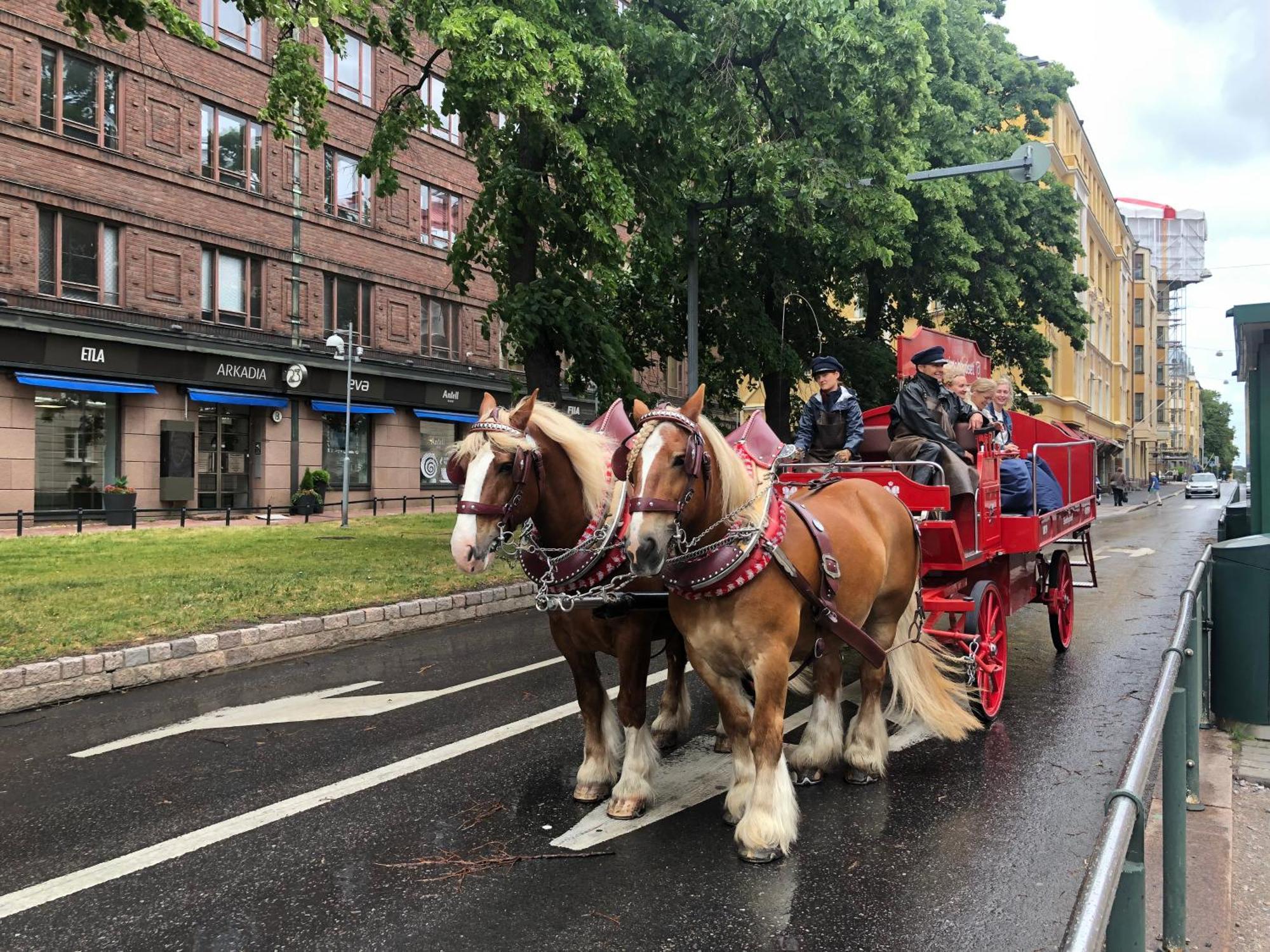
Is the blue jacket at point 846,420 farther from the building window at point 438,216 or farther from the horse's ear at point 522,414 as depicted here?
the building window at point 438,216

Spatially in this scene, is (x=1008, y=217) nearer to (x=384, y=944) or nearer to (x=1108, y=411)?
(x=384, y=944)

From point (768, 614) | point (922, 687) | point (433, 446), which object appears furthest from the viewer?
point (433, 446)

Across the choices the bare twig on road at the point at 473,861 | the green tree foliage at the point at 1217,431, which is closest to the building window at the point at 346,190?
the bare twig on road at the point at 473,861

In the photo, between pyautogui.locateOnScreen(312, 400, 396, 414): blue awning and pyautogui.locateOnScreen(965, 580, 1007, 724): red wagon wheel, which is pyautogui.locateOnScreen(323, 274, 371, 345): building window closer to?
pyautogui.locateOnScreen(312, 400, 396, 414): blue awning

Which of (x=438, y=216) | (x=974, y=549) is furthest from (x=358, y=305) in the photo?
(x=974, y=549)

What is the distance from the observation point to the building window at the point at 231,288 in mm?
23750

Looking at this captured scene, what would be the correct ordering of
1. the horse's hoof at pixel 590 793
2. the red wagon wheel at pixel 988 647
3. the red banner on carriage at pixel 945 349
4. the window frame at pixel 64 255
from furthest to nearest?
the window frame at pixel 64 255 → the red banner on carriage at pixel 945 349 → the red wagon wheel at pixel 988 647 → the horse's hoof at pixel 590 793

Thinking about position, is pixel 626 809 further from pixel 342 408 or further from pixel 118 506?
pixel 342 408

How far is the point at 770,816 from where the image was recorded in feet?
12.6

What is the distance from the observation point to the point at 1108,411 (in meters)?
70.8

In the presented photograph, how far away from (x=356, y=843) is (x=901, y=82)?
13820 millimetres

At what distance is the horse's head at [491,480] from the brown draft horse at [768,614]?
56 cm

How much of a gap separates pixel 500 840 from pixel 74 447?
21.6 meters

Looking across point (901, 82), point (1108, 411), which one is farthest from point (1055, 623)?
point (1108, 411)
